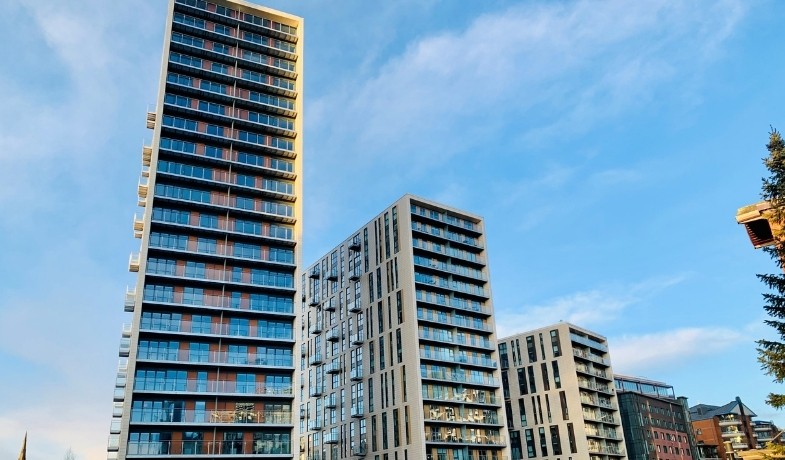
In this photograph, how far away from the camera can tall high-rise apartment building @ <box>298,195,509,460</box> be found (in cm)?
8862

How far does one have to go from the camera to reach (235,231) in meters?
77.0

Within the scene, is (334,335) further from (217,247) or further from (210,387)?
(210,387)

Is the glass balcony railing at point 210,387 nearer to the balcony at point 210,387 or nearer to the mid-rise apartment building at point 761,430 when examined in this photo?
the balcony at point 210,387

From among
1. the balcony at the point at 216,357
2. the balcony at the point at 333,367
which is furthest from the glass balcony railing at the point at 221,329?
the balcony at the point at 333,367

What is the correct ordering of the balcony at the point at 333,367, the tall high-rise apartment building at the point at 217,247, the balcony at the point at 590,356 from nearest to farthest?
1. the tall high-rise apartment building at the point at 217,247
2. the balcony at the point at 333,367
3. the balcony at the point at 590,356

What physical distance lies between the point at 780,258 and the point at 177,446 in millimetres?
55150

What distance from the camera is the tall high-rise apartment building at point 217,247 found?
66.6 metres

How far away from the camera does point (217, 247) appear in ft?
248

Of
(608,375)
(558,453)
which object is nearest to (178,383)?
(558,453)

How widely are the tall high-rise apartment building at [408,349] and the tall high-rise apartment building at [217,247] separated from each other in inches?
810

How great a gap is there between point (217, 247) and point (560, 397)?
6702 centimetres

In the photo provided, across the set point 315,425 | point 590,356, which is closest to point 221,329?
point 315,425

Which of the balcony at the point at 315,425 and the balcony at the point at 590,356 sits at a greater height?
the balcony at the point at 590,356

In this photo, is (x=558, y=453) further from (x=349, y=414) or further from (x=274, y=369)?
(x=274, y=369)
